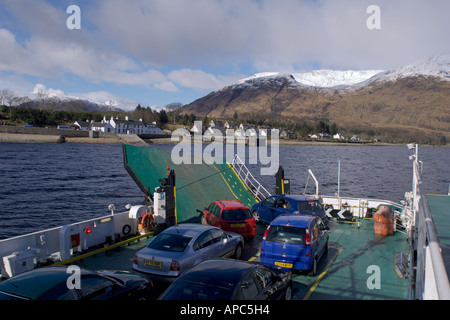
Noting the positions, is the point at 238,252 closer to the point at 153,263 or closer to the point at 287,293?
the point at 153,263

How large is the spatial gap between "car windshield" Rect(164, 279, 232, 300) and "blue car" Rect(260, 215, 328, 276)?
12.2ft

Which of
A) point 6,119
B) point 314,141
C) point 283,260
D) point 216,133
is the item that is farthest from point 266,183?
point 314,141

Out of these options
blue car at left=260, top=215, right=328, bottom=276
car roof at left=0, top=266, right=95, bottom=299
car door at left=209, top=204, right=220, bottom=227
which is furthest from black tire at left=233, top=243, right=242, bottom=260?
car roof at left=0, top=266, right=95, bottom=299

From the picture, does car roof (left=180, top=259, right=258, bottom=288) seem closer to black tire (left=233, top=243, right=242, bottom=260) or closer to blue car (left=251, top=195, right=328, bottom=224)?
black tire (left=233, top=243, right=242, bottom=260)

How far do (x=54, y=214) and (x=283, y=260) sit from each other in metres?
22.9

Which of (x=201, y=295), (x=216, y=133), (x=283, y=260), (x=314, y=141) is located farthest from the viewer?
(x=314, y=141)

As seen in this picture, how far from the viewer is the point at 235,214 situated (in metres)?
11.9

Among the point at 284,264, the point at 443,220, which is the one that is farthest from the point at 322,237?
the point at 443,220

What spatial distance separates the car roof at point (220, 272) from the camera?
5247 mm

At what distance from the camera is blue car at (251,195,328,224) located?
13.6 m

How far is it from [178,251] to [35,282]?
11.2 feet

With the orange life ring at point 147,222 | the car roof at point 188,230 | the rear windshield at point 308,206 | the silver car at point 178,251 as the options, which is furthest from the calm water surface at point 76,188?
the rear windshield at point 308,206
